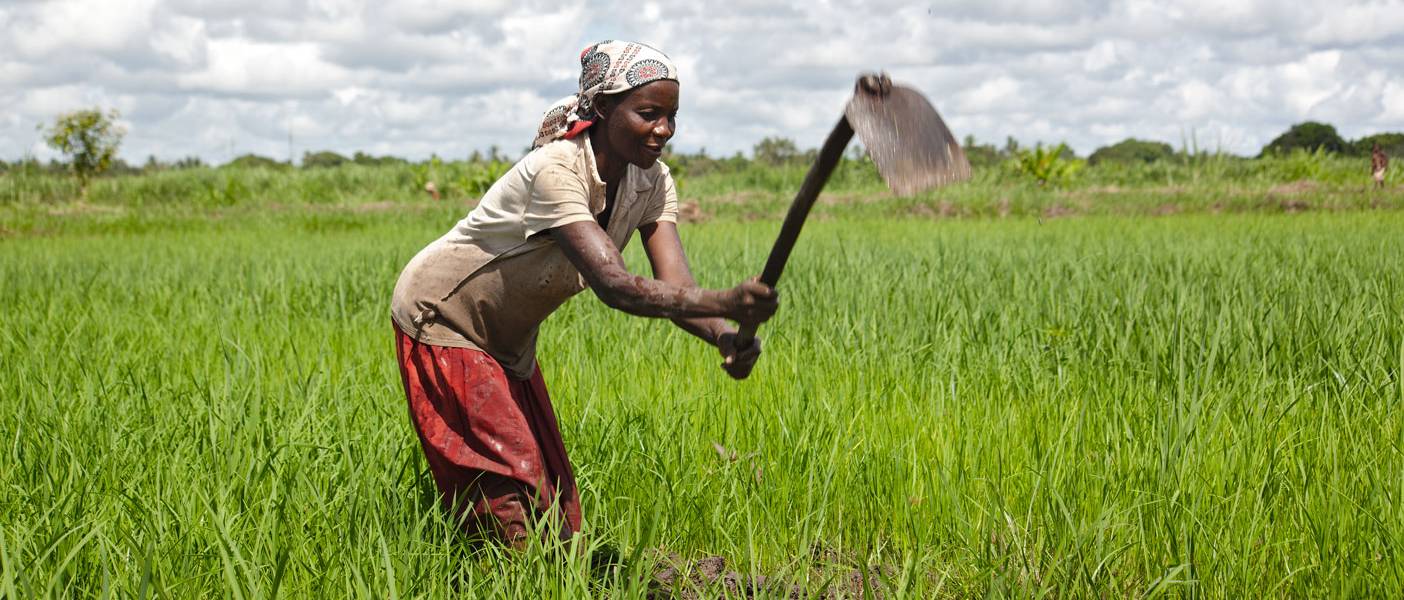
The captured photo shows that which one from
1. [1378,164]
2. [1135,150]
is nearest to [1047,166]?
[1378,164]

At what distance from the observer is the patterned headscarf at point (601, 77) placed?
1591 millimetres

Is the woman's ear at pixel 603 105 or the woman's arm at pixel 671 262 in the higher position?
the woman's ear at pixel 603 105

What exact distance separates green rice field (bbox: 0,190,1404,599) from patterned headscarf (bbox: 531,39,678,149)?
688 millimetres

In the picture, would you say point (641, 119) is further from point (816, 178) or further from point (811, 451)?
point (811, 451)

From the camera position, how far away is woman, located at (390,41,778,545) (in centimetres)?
161

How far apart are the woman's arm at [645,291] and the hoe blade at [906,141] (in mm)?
275

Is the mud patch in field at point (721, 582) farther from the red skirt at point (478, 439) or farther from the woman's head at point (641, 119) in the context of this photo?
the woman's head at point (641, 119)

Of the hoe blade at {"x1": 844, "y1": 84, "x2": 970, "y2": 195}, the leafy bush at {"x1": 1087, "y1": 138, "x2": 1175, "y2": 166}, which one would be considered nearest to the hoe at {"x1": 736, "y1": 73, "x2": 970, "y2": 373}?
the hoe blade at {"x1": 844, "y1": 84, "x2": 970, "y2": 195}

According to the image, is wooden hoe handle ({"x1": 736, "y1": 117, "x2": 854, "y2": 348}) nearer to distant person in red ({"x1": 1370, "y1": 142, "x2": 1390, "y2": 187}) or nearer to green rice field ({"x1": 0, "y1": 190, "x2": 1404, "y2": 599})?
green rice field ({"x1": 0, "y1": 190, "x2": 1404, "y2": 599})

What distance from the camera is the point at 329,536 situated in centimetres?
176

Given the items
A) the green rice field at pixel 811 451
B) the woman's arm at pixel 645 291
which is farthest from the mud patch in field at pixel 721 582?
the woman's arm at pixel 645 291

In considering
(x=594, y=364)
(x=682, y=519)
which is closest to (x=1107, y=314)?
(x=594, y=364)

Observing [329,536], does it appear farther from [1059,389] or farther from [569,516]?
[1059,389]

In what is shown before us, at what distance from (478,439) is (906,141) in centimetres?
97
